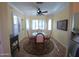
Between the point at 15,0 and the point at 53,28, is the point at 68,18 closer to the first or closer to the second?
the point at 53,28

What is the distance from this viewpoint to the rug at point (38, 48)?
2.67 meters

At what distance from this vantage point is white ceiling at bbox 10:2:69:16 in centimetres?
231

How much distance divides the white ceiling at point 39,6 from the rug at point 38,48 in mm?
791

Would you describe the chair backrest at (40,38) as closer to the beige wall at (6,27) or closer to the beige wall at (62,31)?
the beige wall at (62,31)

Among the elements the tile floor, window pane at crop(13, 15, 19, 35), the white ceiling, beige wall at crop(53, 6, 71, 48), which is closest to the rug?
the tile floor

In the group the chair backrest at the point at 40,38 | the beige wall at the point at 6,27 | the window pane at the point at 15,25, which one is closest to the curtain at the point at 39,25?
the window pane at the point at 15,25

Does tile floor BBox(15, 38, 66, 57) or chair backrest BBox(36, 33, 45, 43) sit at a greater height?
chair backrest BBox(36, 33, 45, 43)

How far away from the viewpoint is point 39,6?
2490mm

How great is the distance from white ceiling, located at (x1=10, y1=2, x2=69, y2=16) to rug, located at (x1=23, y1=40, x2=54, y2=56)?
0.79 meters

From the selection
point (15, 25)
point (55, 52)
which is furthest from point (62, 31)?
point (15, 25)

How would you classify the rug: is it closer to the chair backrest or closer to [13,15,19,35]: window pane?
the chair backrest

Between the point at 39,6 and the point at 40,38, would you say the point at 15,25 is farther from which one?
the point at 40,38

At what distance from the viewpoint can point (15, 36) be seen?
8.21 ft

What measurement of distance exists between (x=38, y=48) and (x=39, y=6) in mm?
1137
